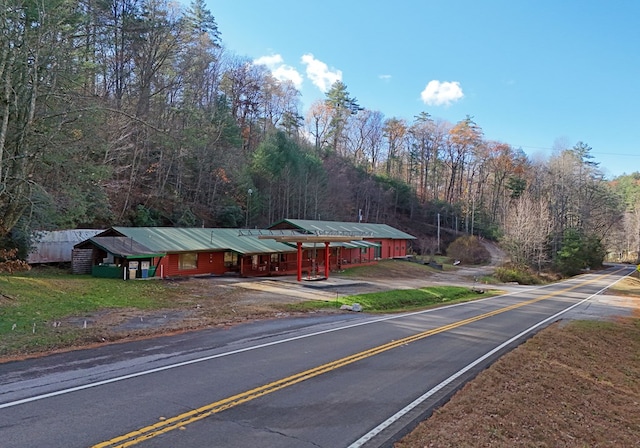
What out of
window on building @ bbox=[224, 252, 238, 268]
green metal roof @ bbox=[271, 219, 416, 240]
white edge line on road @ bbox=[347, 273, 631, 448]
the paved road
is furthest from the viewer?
green metal roof @ bbox=[271, 219, 416, 240]

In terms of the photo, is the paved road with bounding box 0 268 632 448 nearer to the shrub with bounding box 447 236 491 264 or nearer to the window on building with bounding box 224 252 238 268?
the window on building with bounding box 224 252 238 268

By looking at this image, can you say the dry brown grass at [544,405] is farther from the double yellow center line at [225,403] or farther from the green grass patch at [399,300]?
the green grass patch at [399,300]

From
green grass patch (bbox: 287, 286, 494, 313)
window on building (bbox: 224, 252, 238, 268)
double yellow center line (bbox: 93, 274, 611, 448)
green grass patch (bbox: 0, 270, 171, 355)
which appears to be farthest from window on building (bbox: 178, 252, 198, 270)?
double yellow center line (bbox: 93, 274, 611, 448)

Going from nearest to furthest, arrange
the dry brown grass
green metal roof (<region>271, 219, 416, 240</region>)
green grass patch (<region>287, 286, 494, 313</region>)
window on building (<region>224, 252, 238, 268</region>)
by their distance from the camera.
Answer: the dry brown grass → green grass patch (<region>287, 286, 494, 313</region>) → window on building (<region>224, 252, 238, 268</region>) → green metal roof (<region>271, 219, 416, 240</region>)

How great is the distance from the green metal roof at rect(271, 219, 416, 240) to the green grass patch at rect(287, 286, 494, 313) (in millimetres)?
14358

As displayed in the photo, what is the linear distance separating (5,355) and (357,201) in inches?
2537

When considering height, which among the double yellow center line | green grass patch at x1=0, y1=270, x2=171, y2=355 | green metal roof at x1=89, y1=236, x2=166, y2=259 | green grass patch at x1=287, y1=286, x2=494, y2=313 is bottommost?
green grass patch at x1=287, y1=286, x2=494, y2=313

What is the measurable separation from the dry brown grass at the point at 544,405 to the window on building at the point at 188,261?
2246 centimetres

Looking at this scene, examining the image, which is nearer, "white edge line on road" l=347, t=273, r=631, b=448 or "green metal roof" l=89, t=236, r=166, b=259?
"white edge line on road" l=347, t=273, r=631, b=448

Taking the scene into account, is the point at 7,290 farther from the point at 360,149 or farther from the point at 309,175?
the point at 360,149

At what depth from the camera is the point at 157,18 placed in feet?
112

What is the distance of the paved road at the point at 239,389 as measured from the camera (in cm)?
560

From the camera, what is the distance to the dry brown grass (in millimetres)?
5977

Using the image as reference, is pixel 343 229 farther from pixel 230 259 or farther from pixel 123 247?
pixel 123 247
